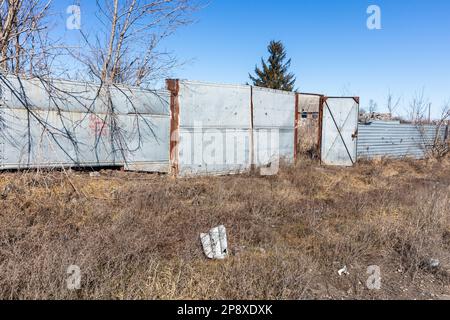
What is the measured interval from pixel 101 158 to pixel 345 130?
24.8 feet

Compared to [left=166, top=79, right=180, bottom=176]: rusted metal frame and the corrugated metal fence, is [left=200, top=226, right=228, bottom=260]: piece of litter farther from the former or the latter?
[left=166, top=79, right=180, bottom=176]: rusted metal frame

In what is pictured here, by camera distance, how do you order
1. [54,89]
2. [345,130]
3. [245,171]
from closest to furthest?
[54,89] < [245,171] < [345,130]

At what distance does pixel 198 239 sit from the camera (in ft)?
12.4

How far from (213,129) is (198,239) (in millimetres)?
4194

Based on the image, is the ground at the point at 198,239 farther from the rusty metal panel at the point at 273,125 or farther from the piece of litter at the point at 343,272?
the rusty metal panel at the point at 273,125

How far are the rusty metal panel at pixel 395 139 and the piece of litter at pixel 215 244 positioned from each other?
8800 millimetres

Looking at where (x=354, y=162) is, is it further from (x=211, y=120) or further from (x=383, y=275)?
(x=383, y=275)

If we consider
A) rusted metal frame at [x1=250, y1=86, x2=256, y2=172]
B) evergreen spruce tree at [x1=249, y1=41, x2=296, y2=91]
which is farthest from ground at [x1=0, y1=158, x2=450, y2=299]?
evergreen spruce tree at [x1=249, y1=41, x2=296, y2=91]

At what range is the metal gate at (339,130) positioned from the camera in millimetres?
10359

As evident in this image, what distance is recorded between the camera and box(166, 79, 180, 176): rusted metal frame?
704 cm

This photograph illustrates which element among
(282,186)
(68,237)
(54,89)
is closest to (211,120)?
(282,186)

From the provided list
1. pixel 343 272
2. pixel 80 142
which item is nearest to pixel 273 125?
pixel 80 142

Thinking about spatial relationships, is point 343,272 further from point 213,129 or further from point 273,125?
point 273,125

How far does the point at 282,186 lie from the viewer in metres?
6.73
